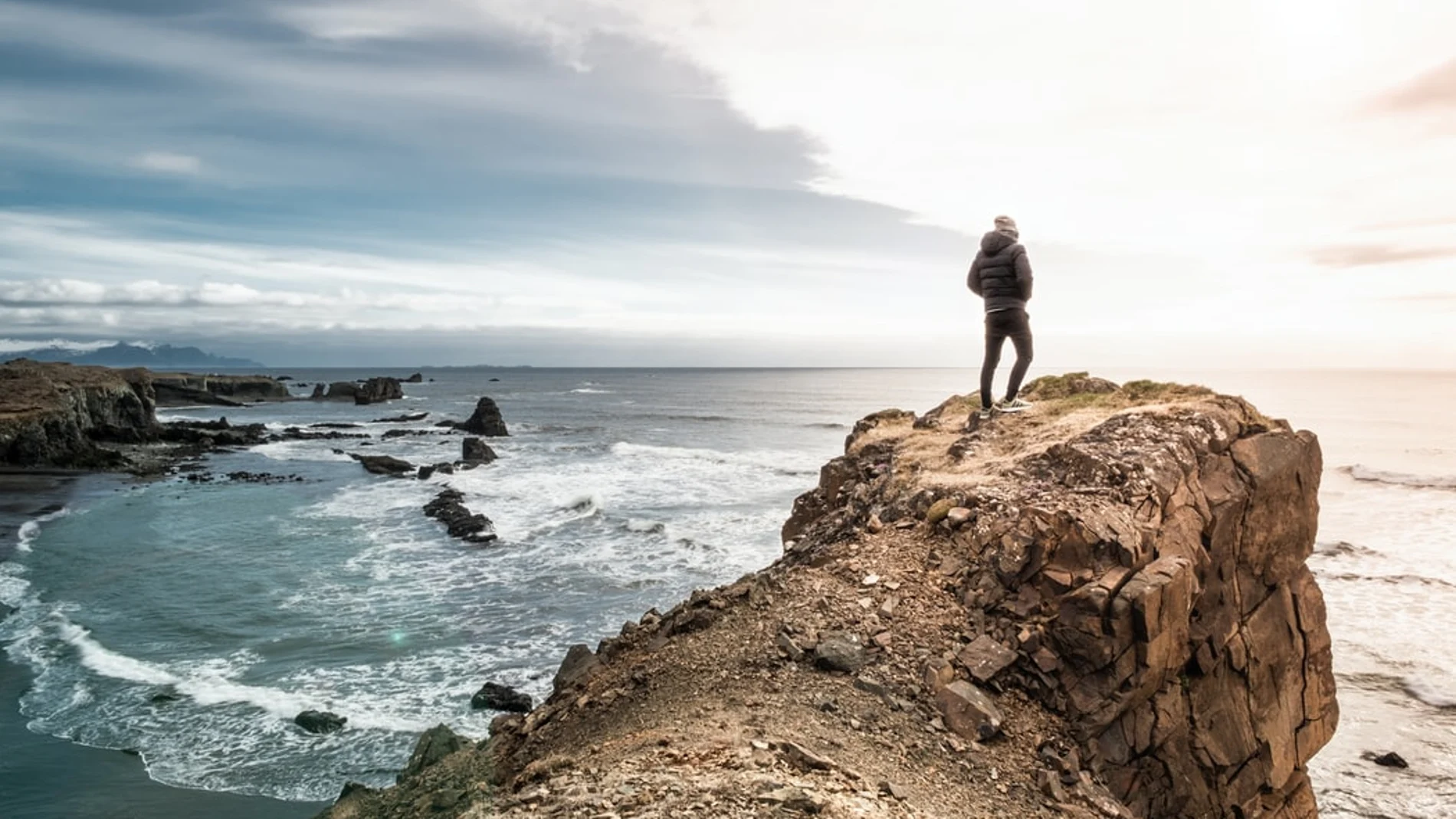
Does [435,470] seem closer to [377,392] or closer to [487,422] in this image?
[487,422]

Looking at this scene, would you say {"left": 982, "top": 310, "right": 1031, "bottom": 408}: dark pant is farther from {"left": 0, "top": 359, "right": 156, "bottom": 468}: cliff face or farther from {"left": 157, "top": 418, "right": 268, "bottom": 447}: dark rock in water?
{"left": 157, "top": 418, "right": 268, "bottom": 447}: dark rock in water

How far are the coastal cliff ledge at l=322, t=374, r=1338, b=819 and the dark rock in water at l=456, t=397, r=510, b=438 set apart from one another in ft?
205

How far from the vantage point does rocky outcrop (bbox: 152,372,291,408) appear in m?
107

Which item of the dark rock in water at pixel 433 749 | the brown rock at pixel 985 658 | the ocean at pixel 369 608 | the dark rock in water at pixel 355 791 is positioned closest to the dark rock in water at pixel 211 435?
the ocean at pixel 369 608

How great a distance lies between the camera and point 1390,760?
14867mm

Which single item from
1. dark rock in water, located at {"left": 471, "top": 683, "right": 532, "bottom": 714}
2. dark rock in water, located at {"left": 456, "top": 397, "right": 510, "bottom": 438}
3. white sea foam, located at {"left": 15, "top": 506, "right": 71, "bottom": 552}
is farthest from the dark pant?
dark rock in water, located at {"left": 456, "top": 397, "right": 510, "bottom": 438}

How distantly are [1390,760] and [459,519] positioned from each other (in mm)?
27635

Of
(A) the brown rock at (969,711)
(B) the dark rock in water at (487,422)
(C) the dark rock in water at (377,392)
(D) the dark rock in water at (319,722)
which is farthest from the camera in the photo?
(C) the dark rock in water at (377,392)

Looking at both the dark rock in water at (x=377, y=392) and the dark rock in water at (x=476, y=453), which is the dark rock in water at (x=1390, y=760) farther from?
the dark rock in water at (x=377, y=392)

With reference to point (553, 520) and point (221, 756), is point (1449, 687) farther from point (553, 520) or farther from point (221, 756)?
point (553, 520)

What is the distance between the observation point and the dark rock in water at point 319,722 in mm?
13961

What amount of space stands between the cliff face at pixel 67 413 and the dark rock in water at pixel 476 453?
64.3 feet

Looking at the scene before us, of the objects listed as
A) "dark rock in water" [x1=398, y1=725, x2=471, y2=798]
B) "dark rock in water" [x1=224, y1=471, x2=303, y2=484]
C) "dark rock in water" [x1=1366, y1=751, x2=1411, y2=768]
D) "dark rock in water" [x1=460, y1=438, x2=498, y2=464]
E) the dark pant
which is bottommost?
"dark rock in water" [x1=1366, y1=751, x2=1411, y2=768]

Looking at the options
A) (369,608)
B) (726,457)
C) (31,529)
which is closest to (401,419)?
(726,457)
